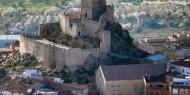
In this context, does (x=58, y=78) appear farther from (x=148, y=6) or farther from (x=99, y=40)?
A: (x=148, y=6)

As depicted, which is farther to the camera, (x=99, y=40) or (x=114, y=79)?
(x=99, y=40)

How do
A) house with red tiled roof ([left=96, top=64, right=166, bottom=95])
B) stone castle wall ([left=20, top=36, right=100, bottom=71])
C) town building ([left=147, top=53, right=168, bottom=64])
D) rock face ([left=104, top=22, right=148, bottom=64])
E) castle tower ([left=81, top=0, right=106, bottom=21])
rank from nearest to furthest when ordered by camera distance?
house with red tiled roof ([left=96, top=64, right=166, bottom=95]), stone castle wall ([left=20, top=36, right=100, bottom=71]), rock face ([left=104, top=22, right=148, bottom=64]), town building ([left=147, top=53, right=168, bottom=64]), castle tower ([left=81, top=0, right=106, bottom=21])

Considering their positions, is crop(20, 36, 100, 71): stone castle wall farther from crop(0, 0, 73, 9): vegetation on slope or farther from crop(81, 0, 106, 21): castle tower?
crop(0, 0, 73, 9): vegetation on slope

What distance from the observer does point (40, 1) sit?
514 feet

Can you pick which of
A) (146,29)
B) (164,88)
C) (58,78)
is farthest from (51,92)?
(146,29)

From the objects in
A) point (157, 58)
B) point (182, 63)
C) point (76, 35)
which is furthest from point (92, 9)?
point (182, 63)

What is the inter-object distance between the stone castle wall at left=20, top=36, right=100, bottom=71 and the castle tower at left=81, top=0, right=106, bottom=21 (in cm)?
394

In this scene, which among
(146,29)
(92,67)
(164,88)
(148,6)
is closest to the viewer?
(164,88)

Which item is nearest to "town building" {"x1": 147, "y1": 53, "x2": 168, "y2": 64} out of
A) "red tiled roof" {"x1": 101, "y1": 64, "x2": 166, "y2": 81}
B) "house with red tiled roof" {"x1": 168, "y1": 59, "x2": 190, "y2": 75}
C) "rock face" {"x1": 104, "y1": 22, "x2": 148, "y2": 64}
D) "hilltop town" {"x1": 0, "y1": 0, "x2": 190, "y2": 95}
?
"hilltop town" {"x1": 0, "y1": 0, "x2": 190, "y2": 95}

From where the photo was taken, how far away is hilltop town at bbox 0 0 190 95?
70.9 metres

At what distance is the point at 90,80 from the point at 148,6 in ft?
267

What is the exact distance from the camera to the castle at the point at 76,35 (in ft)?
243

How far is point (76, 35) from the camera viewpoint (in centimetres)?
7706

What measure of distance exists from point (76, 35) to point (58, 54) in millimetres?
2990
